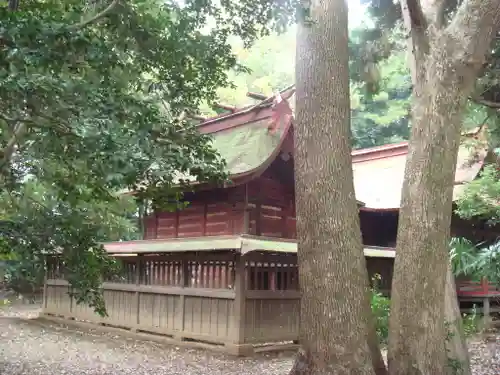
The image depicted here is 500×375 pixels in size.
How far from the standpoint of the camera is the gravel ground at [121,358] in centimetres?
812

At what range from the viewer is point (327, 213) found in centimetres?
538

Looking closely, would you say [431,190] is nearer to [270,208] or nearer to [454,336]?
[454,336]

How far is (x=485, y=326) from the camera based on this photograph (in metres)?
13.7

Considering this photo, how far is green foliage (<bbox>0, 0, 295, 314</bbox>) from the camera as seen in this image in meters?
3.98

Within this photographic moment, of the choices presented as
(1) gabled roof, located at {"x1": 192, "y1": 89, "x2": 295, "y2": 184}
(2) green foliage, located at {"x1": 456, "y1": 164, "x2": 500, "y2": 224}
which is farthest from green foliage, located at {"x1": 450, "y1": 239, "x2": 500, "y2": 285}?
(1) gabled roof, located at {"x1": 192, "y1": 89, "x2": 295, "y2": 184}

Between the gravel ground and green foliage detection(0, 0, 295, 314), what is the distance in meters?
2.63

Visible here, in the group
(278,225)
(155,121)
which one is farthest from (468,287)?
(155,121)

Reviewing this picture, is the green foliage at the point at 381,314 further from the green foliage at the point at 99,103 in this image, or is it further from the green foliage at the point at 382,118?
the green foliage at the point at 382,118

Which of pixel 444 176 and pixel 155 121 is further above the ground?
pixel 155 121

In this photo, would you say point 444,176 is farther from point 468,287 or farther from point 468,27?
point 468,287

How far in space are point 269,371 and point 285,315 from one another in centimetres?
227

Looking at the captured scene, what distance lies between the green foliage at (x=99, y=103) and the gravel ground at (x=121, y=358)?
2.63 metres

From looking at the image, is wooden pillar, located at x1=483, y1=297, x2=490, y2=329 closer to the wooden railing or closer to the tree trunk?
the wooden railing

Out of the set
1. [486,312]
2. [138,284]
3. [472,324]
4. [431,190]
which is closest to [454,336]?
[431,190]
